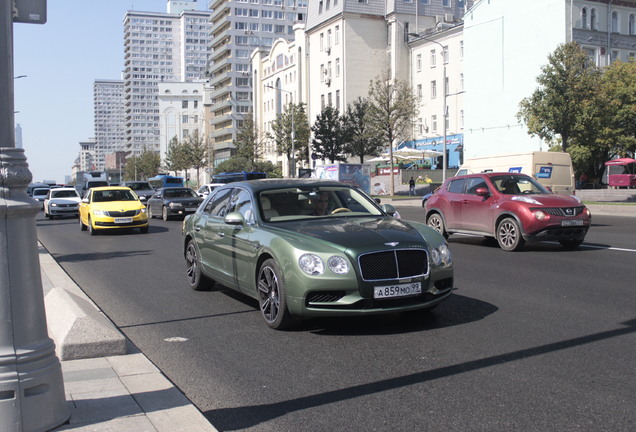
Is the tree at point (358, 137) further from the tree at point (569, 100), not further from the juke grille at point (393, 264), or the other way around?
the juke grille at point (393, 264)

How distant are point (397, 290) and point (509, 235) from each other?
7.84 metres

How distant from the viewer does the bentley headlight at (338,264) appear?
619 cm

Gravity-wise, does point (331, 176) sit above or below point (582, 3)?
below

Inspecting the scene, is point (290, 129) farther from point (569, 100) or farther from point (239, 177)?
point (569, 100)

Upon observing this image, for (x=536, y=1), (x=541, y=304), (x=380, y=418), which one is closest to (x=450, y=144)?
(x=536, y=1)

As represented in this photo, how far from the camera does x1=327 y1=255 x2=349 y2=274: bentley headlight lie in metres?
6.19

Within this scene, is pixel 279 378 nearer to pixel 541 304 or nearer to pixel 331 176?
pixel 541 304

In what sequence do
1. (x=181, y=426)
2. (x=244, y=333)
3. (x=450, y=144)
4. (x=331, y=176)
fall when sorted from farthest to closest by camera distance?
(x=450, y=144), (x=331, y=176), (x=244, y=333), (x=181, y=426)

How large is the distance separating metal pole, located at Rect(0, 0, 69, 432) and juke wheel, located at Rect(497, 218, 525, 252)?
10.9 meters

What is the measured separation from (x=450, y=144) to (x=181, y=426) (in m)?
58.2

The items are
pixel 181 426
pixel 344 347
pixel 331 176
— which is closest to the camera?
pixel 181 426

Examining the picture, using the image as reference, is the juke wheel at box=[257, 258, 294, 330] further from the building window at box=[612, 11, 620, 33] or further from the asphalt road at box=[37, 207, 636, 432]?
the building window at box=[612, 11, 620, 33]

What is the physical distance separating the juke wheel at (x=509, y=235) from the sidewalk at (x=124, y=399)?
9333 millimetres

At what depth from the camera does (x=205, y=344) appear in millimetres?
6285
